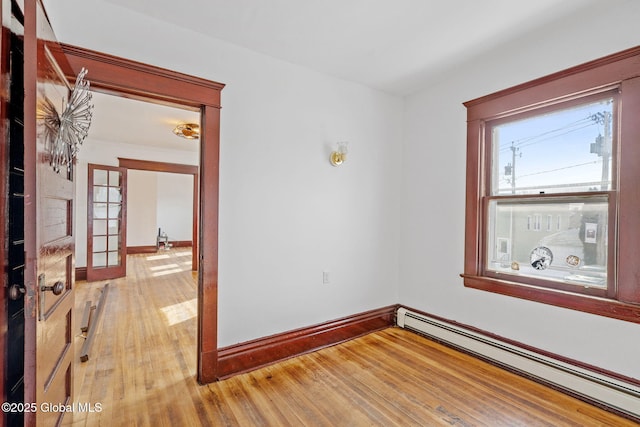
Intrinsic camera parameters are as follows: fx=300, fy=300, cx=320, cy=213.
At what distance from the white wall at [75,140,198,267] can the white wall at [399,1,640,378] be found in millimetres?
3805

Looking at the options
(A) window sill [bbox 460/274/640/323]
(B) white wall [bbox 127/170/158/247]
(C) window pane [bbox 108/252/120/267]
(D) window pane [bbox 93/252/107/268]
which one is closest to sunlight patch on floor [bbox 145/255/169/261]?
(B) white wall [bbox 127/170/158/247]

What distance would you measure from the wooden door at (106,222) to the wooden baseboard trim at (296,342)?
445 cm

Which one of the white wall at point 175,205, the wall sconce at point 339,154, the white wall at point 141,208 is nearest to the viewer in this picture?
the wall sconce at point 339,154

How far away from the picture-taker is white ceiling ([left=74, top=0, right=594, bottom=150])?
197 centimetres

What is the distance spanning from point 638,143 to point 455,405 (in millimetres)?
2048

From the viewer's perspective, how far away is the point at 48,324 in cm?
132

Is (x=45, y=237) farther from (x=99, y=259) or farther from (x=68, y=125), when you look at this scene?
(x=99, y=259)

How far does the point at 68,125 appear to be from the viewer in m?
1.64

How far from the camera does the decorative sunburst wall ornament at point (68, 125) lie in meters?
1.41

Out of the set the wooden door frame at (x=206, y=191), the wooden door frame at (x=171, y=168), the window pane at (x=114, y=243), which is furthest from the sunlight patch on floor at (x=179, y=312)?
the window pane at (x=114, y=243)

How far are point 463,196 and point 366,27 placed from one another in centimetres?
173

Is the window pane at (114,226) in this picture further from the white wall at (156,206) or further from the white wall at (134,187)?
the white wall at (156,206)

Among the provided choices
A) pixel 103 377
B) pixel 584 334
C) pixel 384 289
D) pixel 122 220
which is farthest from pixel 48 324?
pixel 122 220

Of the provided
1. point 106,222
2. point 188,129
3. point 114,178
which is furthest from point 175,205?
point 188,129
